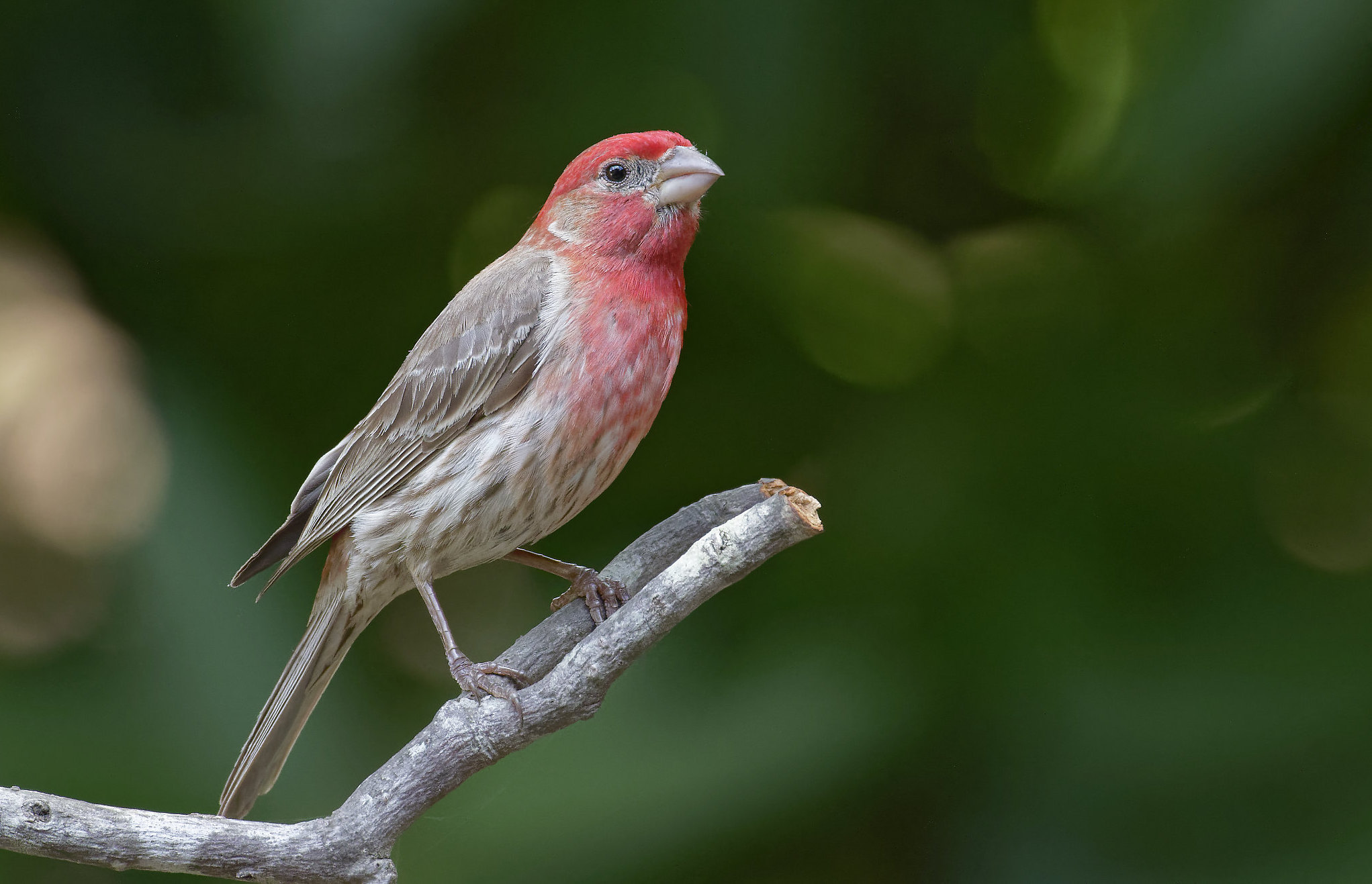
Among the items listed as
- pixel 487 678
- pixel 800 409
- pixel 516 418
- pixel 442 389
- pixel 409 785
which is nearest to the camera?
pixel 409 785

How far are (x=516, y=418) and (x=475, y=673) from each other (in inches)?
17.3

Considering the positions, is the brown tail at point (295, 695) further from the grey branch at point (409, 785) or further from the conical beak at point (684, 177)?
the conical beak at point (684, 177)

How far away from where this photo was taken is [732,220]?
2889 millimetres

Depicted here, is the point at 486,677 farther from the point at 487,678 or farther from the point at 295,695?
the point at 295,695

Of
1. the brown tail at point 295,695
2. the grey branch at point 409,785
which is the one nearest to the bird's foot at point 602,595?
the grey branch at point 409,785

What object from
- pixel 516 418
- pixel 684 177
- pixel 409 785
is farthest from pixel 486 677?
pixel 684 177

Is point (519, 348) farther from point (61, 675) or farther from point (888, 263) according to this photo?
point (61, 675)

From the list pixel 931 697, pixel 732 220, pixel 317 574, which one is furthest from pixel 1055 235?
pixel 317 574

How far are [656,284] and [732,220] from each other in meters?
0.90

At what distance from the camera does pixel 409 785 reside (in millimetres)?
1715

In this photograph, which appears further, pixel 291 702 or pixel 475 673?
pixel 291 702

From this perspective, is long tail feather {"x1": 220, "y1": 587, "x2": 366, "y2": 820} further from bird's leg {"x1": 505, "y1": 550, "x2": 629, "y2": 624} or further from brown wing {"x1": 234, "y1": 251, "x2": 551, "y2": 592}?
bird's leg {"x1": 505, "y1": 550, "x2": 629, "y2": 624}

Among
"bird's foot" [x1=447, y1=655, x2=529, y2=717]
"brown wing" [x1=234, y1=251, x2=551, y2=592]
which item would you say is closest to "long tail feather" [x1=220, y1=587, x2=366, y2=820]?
"brown wing" [x1=234, y1=251, x2=551, y2=592]

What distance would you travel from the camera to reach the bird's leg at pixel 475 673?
1.83m
